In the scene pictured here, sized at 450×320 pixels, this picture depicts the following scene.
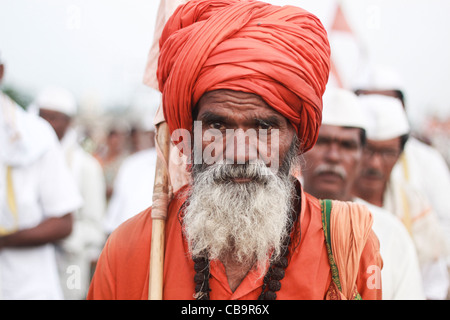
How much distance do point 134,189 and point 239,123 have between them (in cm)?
307

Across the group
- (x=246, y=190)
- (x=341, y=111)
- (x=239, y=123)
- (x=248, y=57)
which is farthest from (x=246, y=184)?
(x=341, y=111)

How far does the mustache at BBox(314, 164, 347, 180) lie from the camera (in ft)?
13.2

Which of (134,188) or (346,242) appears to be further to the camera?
(134,188)

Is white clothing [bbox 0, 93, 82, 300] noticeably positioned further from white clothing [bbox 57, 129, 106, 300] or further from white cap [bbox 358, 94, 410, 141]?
white cap [bbox 358, 94, 410, 141]

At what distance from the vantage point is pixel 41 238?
3979 millimetres

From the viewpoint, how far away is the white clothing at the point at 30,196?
12.7ft

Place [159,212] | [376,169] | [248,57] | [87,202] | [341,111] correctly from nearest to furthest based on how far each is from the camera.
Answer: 1. [248,57]
2. [159,212]
3. [341,111]
4. [376,169]
5. [87,202]

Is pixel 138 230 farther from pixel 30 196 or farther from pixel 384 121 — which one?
pixel 384 121

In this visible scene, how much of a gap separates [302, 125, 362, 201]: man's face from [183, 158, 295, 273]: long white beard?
74.4 inches

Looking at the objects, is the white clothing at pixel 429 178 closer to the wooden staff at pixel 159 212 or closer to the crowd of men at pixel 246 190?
the crowd of men at pixel 246 190

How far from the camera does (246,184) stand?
2.15 meters

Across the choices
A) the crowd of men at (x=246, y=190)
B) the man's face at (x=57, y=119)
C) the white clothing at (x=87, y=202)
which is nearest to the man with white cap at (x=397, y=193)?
Result: the crowd of men at (x=246, y=190)

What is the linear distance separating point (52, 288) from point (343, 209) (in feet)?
8.76
